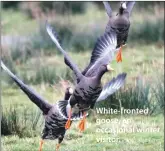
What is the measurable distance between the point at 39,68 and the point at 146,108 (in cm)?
133

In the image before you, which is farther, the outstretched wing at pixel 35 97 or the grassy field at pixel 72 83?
the grassy field at pixel 72 83

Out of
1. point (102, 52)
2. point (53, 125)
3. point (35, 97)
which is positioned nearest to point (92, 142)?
point (53, 125)

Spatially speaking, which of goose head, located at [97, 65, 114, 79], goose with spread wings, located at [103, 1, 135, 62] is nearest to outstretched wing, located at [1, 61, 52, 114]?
goose head, located at [97, 65, 114, 79]

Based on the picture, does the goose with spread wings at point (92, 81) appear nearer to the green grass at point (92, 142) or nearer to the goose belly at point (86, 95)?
the goose belly at point (86, 95)

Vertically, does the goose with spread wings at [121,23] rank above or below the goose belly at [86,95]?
above

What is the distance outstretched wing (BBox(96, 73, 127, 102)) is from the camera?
827cm

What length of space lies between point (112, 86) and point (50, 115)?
0.67 meters

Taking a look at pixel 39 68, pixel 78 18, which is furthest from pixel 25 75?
pixel 78 18

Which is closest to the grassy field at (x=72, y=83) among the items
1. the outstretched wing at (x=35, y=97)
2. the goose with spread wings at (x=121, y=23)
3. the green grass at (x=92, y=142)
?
the green grass at (x=92, y=142)

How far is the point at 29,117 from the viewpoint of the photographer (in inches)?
333

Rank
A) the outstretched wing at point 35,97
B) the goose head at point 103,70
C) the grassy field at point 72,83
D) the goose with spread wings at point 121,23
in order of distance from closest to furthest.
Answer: the goose head at point 103,70 → the outstretched wing at point 35,97 → the grassy field at point 72,83 → the goose with spread wings at point 121,23

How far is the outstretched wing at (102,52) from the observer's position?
322 inches

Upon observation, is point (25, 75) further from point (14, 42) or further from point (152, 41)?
point (152, 41)

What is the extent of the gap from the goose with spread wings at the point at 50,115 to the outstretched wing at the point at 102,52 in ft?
0.91
